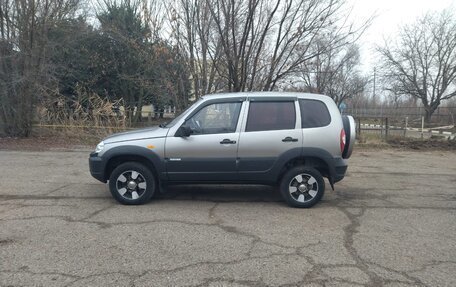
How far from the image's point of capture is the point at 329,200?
7.30m

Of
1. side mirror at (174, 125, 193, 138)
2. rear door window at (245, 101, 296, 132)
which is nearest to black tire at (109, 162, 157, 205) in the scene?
side mirror at (174, 125, 193, 138)

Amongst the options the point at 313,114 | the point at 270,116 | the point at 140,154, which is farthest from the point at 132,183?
the point at 313,114

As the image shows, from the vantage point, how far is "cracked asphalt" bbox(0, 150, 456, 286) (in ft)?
13.2

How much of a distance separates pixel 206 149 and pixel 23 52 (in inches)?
492

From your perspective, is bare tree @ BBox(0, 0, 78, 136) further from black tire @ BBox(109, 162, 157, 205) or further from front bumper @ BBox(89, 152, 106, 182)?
black tire @ BBox(109, 162, 157, 205)

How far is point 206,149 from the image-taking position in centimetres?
658

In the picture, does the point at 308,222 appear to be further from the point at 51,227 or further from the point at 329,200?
the point at 51,227

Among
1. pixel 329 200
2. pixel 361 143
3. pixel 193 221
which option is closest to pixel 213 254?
pixel 193 221

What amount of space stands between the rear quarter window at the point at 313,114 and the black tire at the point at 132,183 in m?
2.69

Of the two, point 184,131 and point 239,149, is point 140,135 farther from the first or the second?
point 239,149

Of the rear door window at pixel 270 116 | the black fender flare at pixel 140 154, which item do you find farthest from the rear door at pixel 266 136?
the black fender flare at pixel 140 154

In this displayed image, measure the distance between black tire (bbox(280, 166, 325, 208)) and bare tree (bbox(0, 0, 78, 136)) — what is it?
42.3 feet

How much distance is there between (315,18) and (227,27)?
2834 millimetres

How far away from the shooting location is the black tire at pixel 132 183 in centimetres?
666
